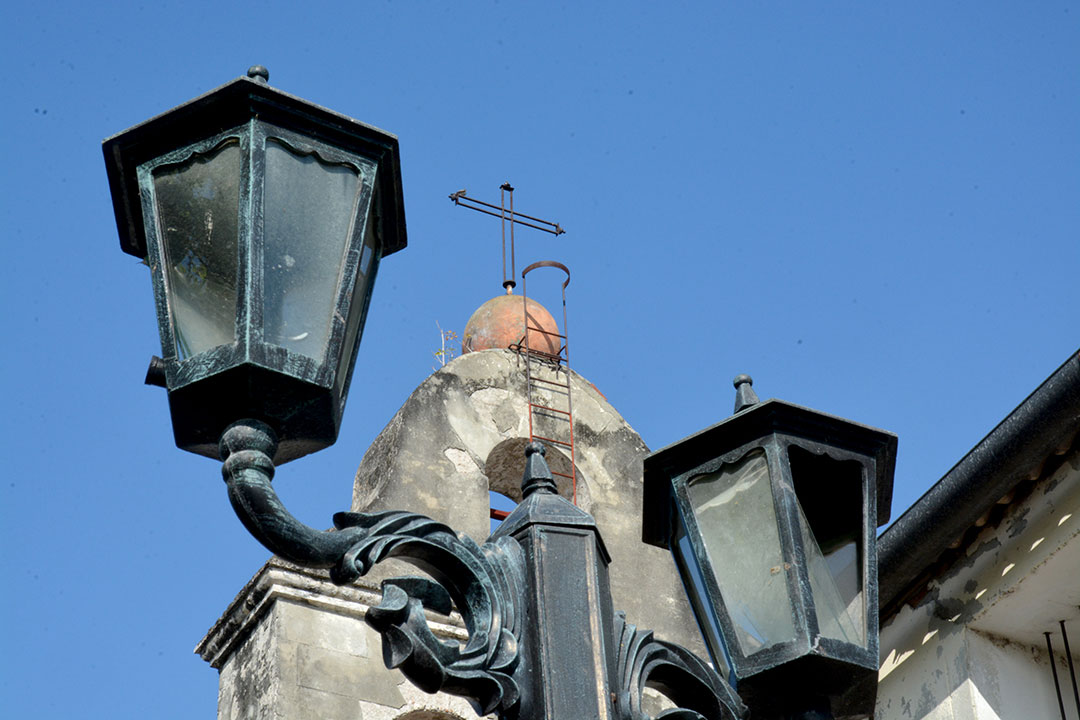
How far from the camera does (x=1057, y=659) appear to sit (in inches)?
242

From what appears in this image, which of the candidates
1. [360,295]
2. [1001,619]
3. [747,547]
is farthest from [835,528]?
[1001,619]

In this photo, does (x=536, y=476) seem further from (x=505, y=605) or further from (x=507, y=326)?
(x=507, y=326)

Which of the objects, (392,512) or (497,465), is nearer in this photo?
(392,512)

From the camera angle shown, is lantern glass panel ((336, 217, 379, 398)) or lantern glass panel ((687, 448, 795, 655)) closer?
lantern glass panel ((336, 217, 379, 398))

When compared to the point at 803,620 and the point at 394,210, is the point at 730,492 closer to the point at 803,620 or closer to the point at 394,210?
the point at 803,620

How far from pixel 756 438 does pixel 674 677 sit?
517 millimetres

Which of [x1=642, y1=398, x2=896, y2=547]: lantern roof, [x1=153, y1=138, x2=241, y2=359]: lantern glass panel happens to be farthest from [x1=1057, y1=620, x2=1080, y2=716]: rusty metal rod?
[x1=153, y1=138, x2=241, y2=359]: lantern glass panel

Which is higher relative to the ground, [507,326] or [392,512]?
[507,326]

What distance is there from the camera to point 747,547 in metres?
3.20

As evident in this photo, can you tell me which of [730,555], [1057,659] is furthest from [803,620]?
[1057,659]

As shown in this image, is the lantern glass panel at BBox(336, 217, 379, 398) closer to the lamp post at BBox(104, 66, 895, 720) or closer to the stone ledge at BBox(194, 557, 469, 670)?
the lamp post at BBox(104, 66, 895, 720)

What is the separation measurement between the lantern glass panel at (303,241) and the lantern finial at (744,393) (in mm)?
980

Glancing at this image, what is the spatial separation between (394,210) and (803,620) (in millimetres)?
1099

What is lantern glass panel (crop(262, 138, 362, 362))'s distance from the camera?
2734mm
